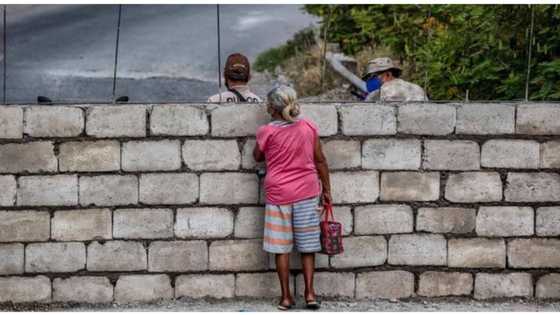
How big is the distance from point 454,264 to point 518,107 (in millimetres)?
1142

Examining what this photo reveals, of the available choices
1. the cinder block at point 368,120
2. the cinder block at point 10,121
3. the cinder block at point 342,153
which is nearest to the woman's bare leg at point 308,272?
the cinder block at point 342,153

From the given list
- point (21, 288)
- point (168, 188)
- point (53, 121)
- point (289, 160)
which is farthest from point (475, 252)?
point (21, 288)

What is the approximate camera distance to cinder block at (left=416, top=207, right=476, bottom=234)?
23.0 ft

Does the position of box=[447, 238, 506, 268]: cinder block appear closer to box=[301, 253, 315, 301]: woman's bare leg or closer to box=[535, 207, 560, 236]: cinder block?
box=[535, 207, 560, 236]: cinder block

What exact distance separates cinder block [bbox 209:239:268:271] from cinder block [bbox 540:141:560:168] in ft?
6.48

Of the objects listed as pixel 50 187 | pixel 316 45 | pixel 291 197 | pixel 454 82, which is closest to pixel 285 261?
pixel 291 197

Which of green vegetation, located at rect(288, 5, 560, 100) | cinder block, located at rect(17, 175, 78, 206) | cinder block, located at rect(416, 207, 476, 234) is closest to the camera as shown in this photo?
cinder block, located at rect(17, 175, 78, 206)

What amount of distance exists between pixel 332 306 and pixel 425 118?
1.39 meters

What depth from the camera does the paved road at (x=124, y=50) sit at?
859cm

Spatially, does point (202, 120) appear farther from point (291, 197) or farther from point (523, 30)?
point (523, 30)

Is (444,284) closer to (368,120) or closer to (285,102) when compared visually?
(368,120)

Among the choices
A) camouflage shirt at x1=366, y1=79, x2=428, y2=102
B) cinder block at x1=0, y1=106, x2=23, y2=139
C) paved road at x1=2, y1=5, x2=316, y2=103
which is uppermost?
paved road at x1=2, y1=5, x2=316, y2=103

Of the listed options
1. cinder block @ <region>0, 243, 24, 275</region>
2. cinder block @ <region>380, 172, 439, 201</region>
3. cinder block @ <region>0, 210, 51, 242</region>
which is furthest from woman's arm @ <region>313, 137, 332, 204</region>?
cinder block @ <region>0, 243, 24, 275</region>

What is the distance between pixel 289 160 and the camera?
647 cm
